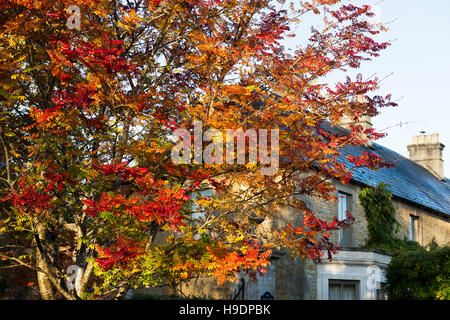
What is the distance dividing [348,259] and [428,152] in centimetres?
1933

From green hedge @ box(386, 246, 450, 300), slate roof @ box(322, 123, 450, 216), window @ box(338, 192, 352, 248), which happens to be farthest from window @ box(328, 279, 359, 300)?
slate roof @ box(322, 123, 450, 216)

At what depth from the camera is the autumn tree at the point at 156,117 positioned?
739 centimetres

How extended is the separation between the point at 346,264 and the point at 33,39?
1331cm

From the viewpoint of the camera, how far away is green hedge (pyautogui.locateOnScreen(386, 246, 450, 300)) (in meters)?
13.1

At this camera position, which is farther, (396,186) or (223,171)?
(396,186)

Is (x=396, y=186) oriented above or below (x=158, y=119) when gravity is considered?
above

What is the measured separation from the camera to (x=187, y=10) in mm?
8570

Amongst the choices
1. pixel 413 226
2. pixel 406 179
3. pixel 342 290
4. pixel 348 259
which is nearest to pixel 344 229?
pixel 348 259

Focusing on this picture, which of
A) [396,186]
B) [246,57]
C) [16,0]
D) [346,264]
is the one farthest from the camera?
[396,186]

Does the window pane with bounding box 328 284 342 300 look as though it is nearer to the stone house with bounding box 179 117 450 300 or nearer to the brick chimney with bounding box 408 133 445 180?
the stone house with bounding box 179 117 450 300

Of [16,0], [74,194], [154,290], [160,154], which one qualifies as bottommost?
[154,290]

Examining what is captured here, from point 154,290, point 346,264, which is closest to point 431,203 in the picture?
point 346,264

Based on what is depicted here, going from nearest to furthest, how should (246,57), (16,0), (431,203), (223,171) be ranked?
(16,0) < (246,57) < (223,171) < (431,203)

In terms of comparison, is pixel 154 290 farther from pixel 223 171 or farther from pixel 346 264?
pixel 223 171
